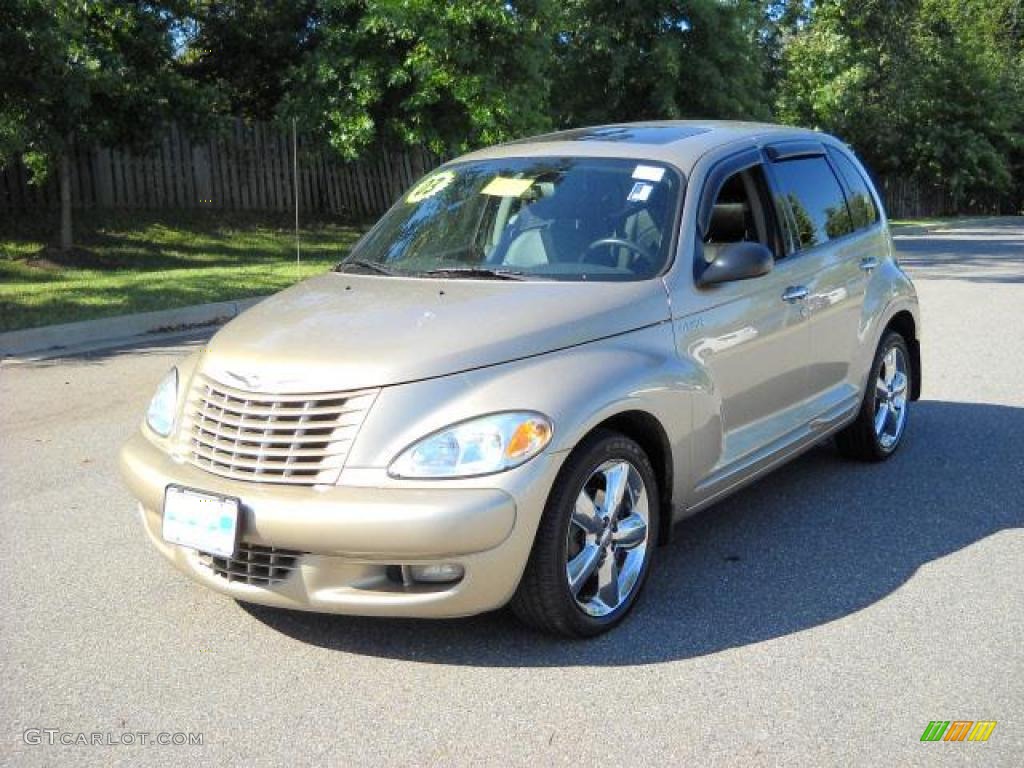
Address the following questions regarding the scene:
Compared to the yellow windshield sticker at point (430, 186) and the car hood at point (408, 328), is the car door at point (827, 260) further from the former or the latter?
the yellow windshield sticker at point (430, 186)

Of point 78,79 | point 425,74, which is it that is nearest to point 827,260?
point 78,79

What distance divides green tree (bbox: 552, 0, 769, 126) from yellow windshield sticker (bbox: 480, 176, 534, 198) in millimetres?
22368

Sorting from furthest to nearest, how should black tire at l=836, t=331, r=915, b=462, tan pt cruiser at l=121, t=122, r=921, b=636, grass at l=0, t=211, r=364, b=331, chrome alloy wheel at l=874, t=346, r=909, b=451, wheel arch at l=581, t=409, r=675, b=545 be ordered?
grass at l=0, t=211, r=364, b=331, chrome alloy wheel at l=874, t=346, r=909, b=451, black tire at l=836, t=331, r=915, b=462, wheel arch at l=581, t=409, r=675, b=545, tan pt cruiser at l=121, t=122, r=921, b=636

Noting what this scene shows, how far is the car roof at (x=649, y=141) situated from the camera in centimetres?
512

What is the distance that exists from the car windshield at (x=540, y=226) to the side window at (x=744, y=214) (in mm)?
303

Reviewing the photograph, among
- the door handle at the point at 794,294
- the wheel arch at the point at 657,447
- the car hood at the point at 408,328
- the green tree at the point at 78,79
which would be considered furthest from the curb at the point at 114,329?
the wheel arch at the point at 657,447

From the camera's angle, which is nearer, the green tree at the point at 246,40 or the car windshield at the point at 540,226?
the car windshield at the point at 540,226

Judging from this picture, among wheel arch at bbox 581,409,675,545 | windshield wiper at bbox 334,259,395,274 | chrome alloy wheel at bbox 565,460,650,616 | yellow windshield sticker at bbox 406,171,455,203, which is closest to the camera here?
chrome alloy wheel at bbox 565,460,650,616

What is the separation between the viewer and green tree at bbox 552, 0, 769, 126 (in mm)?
27203

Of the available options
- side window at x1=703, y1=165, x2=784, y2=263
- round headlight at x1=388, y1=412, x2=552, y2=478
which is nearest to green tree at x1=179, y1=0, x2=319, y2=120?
side window at x1=703, y1=165, x2=784, y2=263

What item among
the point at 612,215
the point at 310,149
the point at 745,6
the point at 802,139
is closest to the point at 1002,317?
the point at 802,139

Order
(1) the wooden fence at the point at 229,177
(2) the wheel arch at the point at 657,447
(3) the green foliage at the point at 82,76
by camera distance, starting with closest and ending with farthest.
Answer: (2) the wheel arch at the point at 657,447, (3) the green foliage at the point at 82,76, (1) the wooden fence at the point at 229,177

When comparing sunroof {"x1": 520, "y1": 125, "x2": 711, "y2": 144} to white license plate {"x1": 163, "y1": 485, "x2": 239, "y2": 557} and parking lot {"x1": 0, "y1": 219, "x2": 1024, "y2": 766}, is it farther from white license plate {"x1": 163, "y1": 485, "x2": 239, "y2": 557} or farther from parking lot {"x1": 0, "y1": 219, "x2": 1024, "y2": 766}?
white license plate {"x1": 163, "y1": 485, "x2": 239, "y2": 557}

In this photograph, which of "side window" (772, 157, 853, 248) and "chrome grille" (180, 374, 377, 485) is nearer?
"chrome grille" (180, 374, 377, 485)
